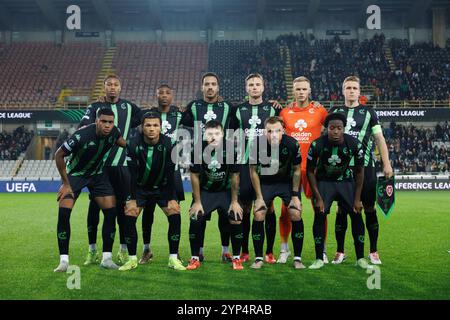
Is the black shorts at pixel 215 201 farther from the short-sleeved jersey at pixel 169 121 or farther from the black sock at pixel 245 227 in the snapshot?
the short-sleeved jersey at pixel 169 121

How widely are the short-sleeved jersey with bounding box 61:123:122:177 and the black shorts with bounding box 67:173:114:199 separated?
5cm

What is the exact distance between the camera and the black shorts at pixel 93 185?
19.8 ft

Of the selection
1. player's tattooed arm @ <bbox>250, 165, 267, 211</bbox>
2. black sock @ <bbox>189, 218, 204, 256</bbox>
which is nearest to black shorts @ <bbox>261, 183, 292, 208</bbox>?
player's tattooed arm @ <bbox>250, 165, 267, 211</bbox>

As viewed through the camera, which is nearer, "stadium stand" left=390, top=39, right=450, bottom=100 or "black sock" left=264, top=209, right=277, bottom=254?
"black sock" left=264, top=209, right=277, bottom=254

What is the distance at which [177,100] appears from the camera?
30.8m

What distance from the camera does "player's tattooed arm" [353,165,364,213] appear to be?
5.94 meters

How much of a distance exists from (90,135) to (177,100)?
25.1 meters

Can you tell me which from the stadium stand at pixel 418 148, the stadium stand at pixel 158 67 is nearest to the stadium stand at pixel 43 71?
the stadium stand at pixel 158 67

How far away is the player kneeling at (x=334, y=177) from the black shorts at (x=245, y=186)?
710 mm

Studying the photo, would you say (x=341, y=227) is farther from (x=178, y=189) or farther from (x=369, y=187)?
(x=178, y=189)

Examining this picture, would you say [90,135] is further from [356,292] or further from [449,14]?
[449,14]

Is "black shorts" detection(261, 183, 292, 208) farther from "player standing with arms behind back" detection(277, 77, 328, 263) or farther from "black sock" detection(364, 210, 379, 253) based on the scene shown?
"black sock" detection(364, 210, 379, 253)
